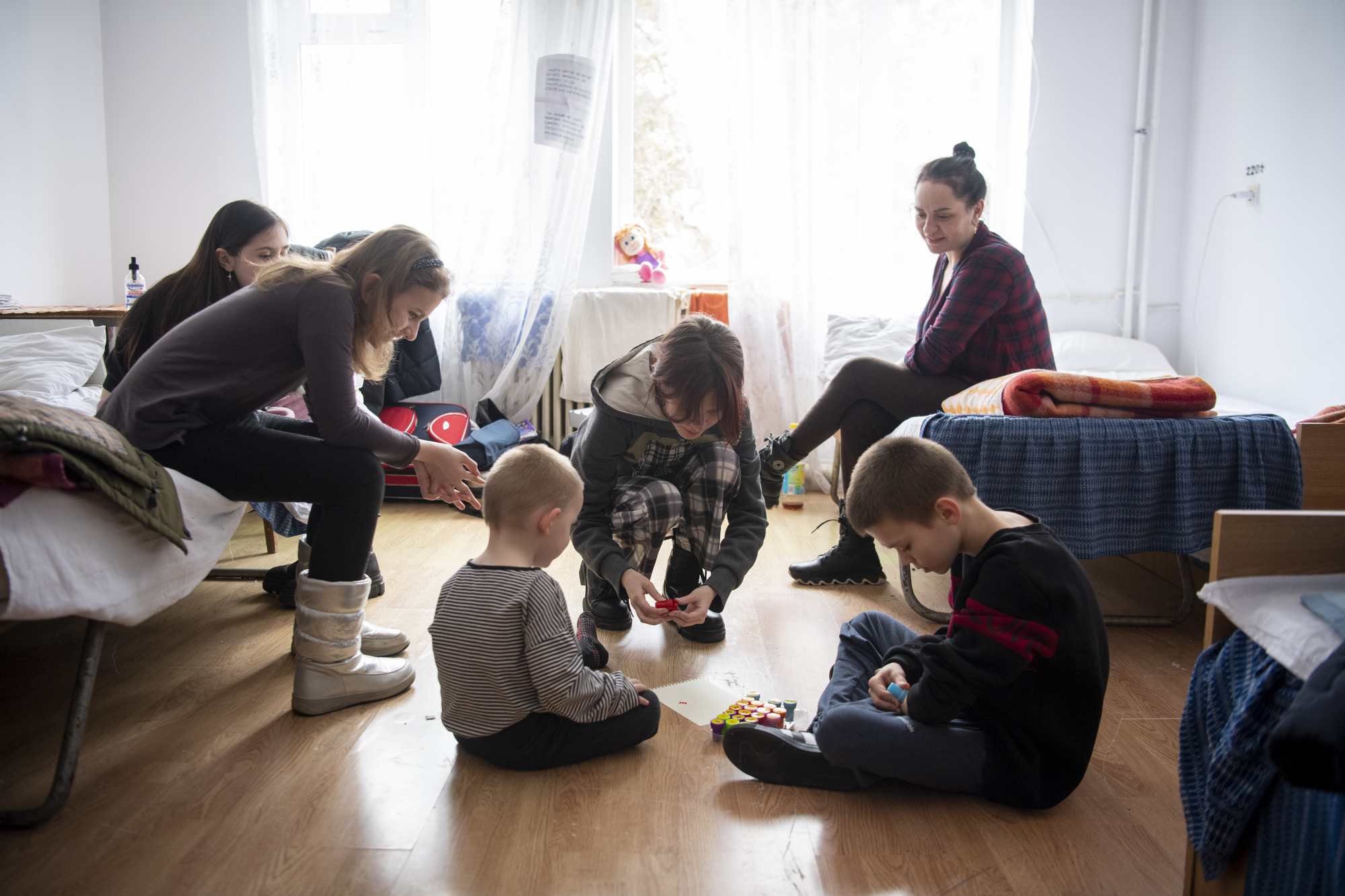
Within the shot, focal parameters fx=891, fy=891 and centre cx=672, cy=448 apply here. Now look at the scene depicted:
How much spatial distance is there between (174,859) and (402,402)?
8.67 feet

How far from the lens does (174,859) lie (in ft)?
3.78

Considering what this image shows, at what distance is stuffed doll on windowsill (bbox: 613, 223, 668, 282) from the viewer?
390 cm

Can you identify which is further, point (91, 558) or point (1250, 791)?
point (91, 558)

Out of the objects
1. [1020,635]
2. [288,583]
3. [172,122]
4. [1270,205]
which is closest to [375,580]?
[288,583]

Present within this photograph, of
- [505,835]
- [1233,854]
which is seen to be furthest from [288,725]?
[1233,854]

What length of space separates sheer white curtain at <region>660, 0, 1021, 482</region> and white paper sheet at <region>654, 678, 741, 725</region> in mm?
2072

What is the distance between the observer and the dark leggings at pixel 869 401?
2.36m

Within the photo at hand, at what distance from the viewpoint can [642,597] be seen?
5.50 feet

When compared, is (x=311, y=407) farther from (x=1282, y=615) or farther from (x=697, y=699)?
(x=1282, y=615)

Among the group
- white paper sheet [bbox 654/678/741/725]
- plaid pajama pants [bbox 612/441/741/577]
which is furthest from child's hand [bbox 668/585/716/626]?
plaid pajama pants [bbox 612/441/741/577]

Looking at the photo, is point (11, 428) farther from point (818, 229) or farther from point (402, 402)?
point (818, 229)

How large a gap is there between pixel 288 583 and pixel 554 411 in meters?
1.91

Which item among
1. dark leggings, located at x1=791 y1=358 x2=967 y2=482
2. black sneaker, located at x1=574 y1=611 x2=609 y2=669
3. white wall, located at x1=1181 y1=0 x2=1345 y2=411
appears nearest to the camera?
black sneaker, located at x1=574 y1=611 x2=609 y2=669

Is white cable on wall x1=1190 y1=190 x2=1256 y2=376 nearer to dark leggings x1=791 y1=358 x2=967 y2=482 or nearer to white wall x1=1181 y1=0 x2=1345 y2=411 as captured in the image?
white wall x1=1181 y1=0 x2=1345 y2=411
